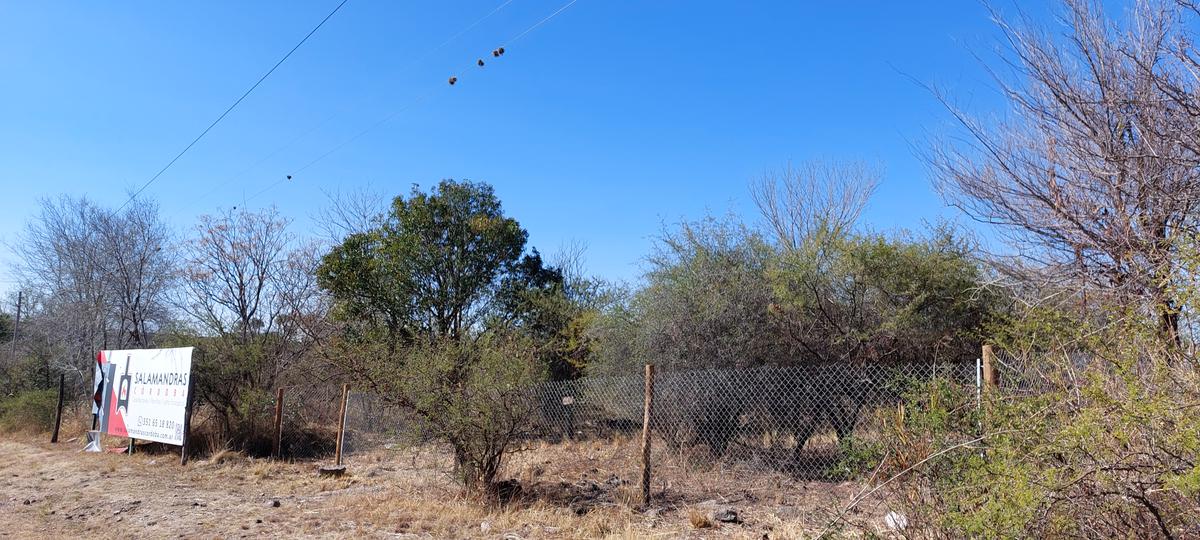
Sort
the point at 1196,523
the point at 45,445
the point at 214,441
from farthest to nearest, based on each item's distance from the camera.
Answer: the point at 45,445, the point at 214,441, the point at 1196,523

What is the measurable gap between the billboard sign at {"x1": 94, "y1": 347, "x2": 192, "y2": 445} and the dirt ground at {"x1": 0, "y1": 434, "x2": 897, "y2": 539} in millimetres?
1427

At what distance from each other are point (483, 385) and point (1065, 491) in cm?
501

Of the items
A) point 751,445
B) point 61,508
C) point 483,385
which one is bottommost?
point 61,508

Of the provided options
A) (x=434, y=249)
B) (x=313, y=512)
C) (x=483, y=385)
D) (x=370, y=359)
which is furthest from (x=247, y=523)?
(x=434, y=249)

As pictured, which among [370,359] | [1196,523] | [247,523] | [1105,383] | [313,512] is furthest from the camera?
[370,359]

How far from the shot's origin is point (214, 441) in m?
11.9

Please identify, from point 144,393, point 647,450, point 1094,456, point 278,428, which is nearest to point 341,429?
point 278,428

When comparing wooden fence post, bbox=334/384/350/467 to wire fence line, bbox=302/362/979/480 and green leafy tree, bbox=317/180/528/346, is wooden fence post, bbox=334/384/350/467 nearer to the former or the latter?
wire fence line, bbox=302/362/979/480

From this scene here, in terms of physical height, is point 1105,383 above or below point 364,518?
above

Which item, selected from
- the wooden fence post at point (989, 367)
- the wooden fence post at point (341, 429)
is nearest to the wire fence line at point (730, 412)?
the wooden fence post at point (989, 367)

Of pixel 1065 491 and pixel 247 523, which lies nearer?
pixel 1065 491

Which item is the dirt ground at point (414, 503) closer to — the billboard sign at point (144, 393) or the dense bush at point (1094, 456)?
the dense bush at point (1094, 456)

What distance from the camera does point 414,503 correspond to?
723cm

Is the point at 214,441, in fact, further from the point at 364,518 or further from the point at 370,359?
the point at 364,518
